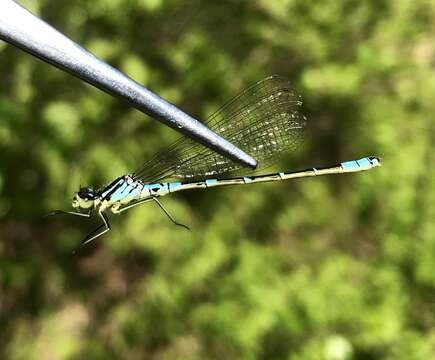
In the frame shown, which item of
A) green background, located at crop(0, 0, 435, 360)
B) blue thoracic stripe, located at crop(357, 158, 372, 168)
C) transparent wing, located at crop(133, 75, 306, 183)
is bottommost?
blue thoracic stripe, located at crop(357, 158, 372, 168)

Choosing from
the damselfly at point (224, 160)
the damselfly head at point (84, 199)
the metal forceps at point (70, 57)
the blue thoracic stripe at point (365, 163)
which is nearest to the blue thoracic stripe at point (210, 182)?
the damselfly at point (224, 160)

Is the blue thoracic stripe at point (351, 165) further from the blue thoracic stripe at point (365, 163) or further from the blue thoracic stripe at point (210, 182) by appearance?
the blue thoracic stripe at point (210, 182)

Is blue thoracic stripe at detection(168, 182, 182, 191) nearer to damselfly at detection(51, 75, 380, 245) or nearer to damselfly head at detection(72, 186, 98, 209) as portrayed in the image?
damselfly at detection(51, 75, 380, 245)

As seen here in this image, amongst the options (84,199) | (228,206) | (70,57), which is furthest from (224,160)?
(228,206)

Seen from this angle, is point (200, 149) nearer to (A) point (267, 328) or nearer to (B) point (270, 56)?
(A) point (267, 328)

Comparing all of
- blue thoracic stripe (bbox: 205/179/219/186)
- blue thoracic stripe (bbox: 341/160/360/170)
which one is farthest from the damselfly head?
blue thoracic stripe (bbox: 341/160/360/170)

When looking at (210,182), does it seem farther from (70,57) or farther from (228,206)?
(228,206)

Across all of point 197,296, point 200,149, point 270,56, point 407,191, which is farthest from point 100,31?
point 407,191

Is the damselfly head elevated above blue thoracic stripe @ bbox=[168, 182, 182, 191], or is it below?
below
